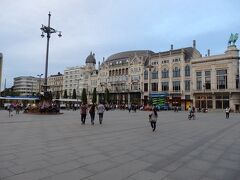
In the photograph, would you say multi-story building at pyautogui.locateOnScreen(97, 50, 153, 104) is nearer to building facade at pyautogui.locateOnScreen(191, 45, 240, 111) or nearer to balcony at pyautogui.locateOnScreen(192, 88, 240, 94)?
balcony at pyautogui.locateOnScreen(192, 88, 240, 94)

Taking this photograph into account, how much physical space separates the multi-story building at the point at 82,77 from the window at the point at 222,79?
174 ft

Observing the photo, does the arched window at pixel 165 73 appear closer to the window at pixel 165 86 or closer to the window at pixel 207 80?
the window at pixel 165 86

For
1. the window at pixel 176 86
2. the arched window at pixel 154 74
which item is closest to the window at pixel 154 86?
the arched window at pixel 154 74

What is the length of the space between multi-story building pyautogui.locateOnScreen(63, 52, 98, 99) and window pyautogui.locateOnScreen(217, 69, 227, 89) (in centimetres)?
5299

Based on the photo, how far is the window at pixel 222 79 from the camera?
60.8 metres

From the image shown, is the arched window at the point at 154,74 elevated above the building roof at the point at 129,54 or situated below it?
below

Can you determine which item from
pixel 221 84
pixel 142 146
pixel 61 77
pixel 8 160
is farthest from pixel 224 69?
pixel 61 77

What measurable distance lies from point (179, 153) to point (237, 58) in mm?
58814

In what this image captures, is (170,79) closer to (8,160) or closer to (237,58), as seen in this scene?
(237,58)

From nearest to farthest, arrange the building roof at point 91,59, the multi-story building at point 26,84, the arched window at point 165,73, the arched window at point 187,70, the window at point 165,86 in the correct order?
the arched window at point 187,70 < the window at point 165,86 < the arched window at point 165,73 < the building roof at point 91,59 < the multi-story building at point 26,84

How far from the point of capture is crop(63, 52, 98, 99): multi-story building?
339 feet

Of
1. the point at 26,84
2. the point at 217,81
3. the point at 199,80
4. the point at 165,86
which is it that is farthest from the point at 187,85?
the point at 26,84

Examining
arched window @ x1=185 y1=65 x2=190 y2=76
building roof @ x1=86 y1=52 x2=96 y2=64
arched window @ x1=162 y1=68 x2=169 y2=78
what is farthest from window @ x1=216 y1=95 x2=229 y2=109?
building roof @ x1=86 y1=52 x2=96 y2=64

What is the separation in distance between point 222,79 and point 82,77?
219 feet
